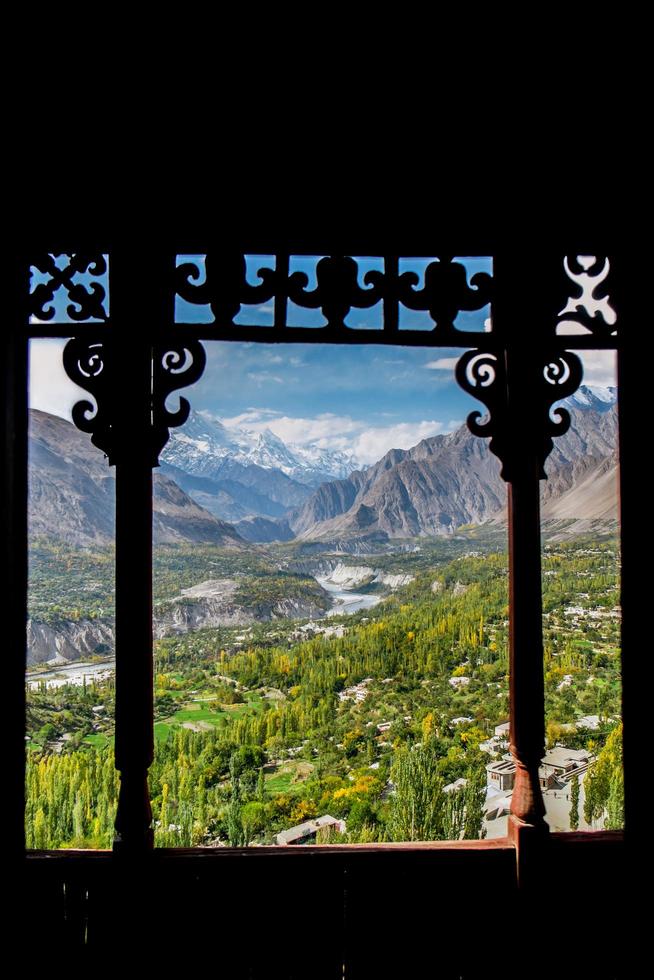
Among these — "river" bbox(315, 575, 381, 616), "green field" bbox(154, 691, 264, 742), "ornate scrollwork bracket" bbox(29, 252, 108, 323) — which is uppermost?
"ornate scrollwork bracket" bbox(29, 252, 108, 323)

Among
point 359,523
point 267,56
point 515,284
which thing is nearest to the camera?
point 267,56

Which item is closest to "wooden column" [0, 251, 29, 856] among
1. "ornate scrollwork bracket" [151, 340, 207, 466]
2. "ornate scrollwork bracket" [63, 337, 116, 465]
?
"ornate scrollwork bracket" [63, 337, 116, 465]

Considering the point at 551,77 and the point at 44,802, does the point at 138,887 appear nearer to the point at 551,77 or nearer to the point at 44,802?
the point at 44,802

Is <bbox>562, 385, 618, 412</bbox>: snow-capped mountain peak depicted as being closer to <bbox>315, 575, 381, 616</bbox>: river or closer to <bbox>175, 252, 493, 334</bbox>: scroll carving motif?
<bbox>175, 252, 493, 334</bbox>: scroll carving motif

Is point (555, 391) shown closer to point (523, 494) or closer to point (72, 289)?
point (523, 494)

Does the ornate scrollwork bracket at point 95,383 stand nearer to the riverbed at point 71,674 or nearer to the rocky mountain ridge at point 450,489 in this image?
the riverbed at point 71,674

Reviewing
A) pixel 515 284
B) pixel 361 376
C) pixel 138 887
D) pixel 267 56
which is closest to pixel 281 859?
pixel 138 887
